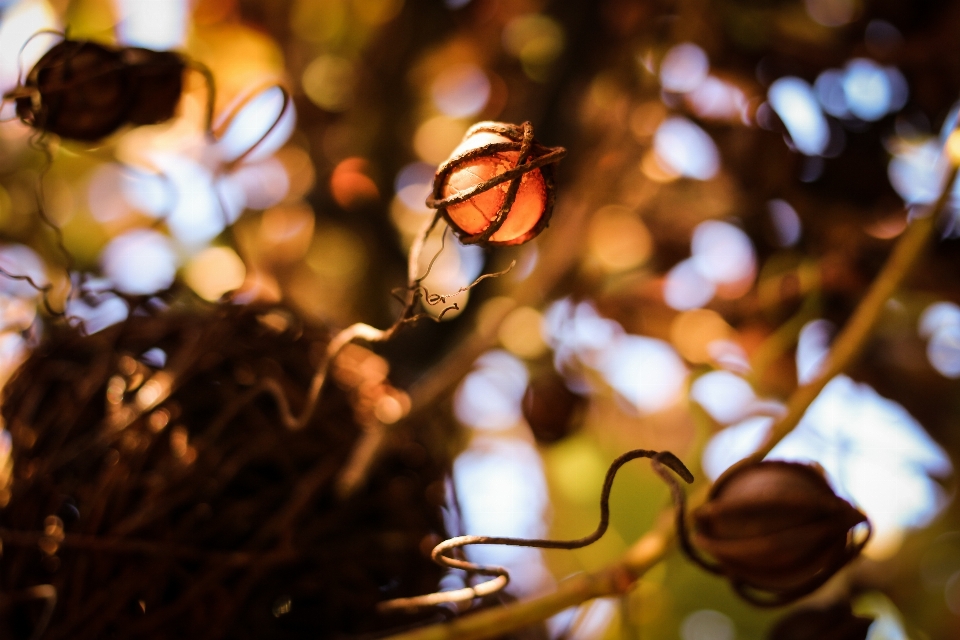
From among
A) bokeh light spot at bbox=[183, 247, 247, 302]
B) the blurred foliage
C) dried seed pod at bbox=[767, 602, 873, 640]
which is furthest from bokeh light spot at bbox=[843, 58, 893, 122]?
bokeh light spot at bbox=[183, 247, 247, 302]

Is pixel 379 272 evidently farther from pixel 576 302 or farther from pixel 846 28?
pixel 846 28

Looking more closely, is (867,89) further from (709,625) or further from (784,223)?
(709,625)

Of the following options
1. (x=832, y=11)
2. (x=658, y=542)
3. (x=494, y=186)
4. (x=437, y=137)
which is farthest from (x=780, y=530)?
(x=437, y=137)

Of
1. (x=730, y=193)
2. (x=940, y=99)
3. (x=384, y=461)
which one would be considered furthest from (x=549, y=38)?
(x=384, y=461)

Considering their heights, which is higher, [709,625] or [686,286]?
[686,286]

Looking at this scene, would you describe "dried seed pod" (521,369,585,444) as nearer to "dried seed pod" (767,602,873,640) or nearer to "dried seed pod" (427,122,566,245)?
"dried seed pod" (767,602,873,640)

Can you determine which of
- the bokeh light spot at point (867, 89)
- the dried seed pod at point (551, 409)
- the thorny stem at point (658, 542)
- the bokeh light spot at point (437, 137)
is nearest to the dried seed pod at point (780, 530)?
the thorny stem at point (658, 542)
